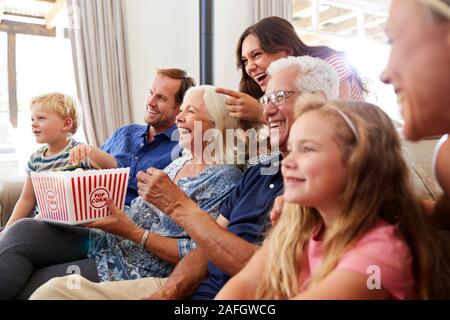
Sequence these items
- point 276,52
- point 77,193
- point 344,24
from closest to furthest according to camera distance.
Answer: point 77,193, point 276,52, point 344,24

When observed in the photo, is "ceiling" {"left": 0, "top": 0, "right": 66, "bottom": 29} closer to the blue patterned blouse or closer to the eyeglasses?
the blue patterned blouse

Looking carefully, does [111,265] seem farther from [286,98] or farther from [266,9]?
[266,9]

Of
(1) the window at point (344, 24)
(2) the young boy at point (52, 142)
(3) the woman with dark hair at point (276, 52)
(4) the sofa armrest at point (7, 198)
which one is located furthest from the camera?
(1) the window at point (344, 24)

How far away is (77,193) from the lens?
1.24 metres

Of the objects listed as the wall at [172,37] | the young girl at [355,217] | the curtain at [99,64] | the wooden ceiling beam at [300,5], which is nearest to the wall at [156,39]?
the wall at [172,37]

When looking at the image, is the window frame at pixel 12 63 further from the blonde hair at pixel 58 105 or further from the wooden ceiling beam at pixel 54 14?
the blonde hair at pixel 58 105

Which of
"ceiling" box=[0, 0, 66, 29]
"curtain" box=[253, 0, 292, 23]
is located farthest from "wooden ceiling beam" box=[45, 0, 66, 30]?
"curtain" box=[253, 0, 292, 23]

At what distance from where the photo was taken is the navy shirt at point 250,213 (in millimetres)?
1102

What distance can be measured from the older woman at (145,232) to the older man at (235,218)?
12cm

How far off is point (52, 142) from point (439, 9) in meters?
1.61

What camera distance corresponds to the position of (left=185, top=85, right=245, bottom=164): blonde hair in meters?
1.42

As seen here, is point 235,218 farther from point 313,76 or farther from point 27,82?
point 27,82

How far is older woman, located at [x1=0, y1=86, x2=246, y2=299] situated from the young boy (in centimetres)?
37

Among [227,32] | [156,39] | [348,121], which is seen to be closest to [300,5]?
[227,32]
